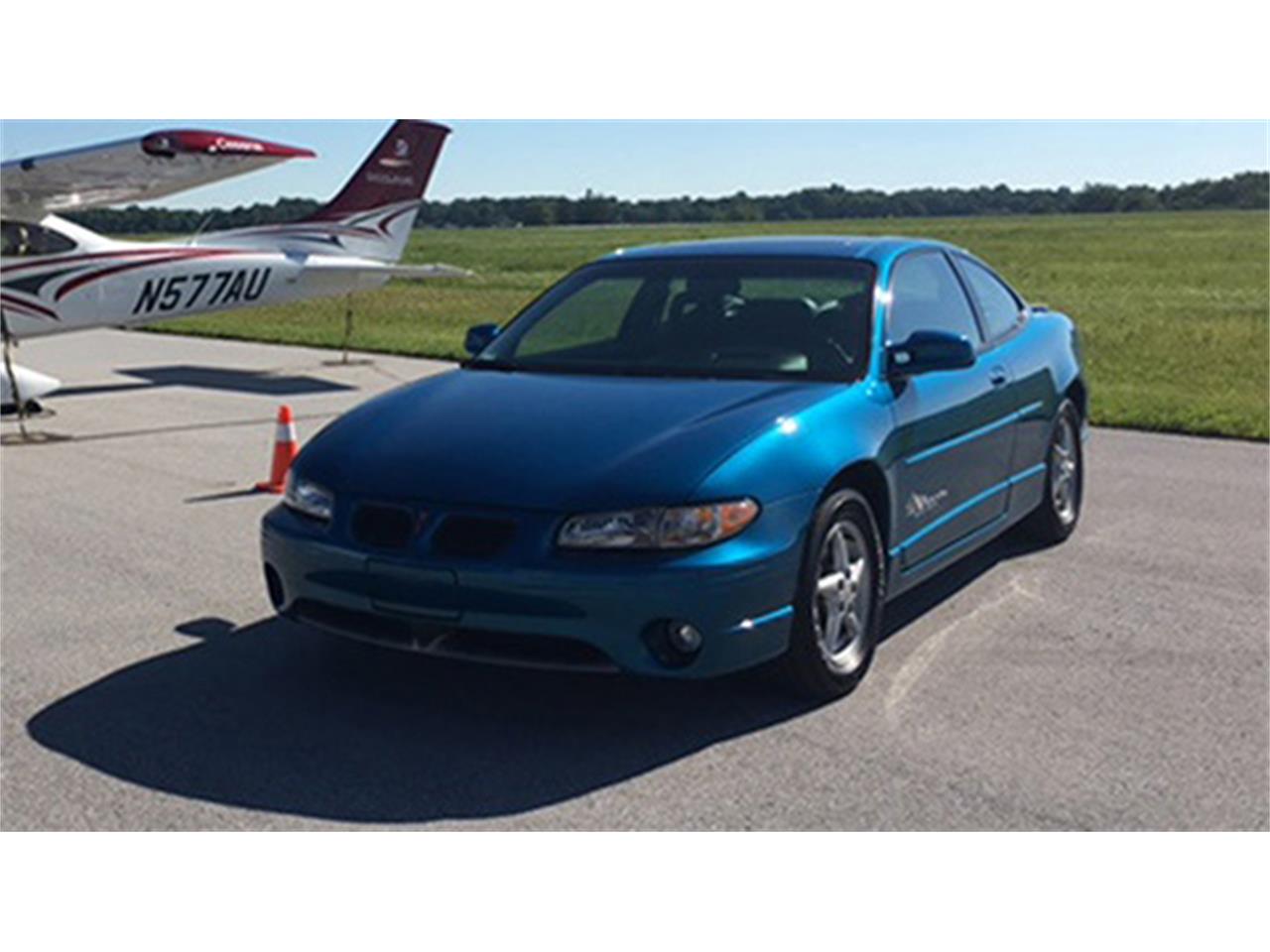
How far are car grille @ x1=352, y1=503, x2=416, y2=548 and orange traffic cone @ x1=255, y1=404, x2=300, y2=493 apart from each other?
13.5 feet

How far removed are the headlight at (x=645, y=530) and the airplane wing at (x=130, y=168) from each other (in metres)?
10.7

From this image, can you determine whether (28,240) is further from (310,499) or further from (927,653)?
(927,653)

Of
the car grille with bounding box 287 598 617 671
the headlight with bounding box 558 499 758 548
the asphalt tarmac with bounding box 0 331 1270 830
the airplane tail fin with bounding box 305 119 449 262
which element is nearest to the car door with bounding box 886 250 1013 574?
the asphalt tarmac with bounding box 0 331 1270 830

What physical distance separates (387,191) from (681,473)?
16957 mm

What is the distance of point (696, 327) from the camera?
5.63 metres

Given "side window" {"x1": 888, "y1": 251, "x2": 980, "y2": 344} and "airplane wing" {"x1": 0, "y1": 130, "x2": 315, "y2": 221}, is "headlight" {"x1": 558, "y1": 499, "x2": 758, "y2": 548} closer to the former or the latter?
"side window" {"x1": 888, "y1": 251, "x2": 980, "y2": 344}

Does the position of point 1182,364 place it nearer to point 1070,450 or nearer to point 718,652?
point 1070,450

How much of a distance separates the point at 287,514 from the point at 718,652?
1.64 meters

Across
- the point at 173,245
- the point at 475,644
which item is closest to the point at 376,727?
the point at 475,644

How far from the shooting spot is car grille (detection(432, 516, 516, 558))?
4.27 metres

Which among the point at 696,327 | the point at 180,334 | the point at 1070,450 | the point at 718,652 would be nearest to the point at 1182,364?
the point at 1070,450

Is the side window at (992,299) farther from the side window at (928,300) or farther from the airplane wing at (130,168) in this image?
the airplane wing at (130,168)

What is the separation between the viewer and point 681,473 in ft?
14.1

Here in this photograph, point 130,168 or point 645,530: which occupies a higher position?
point 130,168
